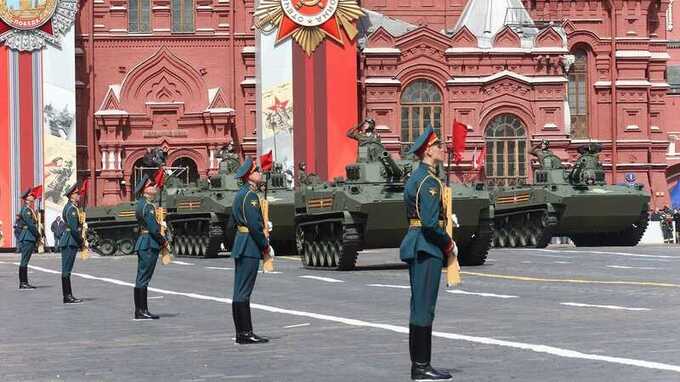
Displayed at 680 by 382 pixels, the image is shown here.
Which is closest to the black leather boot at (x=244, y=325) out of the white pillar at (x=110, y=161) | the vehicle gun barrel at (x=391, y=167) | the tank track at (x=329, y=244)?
the tank track at (x=329, y=244)

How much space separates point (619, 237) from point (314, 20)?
20.3 meters

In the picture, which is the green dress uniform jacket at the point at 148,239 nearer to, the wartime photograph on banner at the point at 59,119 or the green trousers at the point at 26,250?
the green trousers at the point at 26,250

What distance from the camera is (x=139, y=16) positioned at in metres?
63.8

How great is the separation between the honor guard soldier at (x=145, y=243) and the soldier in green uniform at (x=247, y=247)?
3.75 metres

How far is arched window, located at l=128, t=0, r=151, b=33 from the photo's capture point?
63.8 m

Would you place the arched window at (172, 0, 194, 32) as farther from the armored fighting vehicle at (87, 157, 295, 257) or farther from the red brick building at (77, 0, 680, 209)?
the armored fighting vehicle at (87, 157, 295, 257)

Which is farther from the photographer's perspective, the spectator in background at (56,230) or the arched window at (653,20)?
the arched window at (653,20)

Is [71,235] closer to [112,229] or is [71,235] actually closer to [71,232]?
[71,232]

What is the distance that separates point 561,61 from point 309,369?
165ft

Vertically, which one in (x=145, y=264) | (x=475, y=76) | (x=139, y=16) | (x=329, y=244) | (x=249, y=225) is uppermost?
(x=139, y=16)

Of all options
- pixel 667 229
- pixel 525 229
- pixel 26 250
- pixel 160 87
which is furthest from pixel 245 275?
pixel 160 87

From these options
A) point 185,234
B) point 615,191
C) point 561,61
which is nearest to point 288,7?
point 561,61

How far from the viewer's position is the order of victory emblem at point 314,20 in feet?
198

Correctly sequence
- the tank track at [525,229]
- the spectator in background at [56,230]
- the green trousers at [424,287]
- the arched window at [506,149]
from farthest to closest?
the arched window at [506,149] < the spectator in background at [56,230] < the tank track at [525,229] < the green trousers at [424,287]
